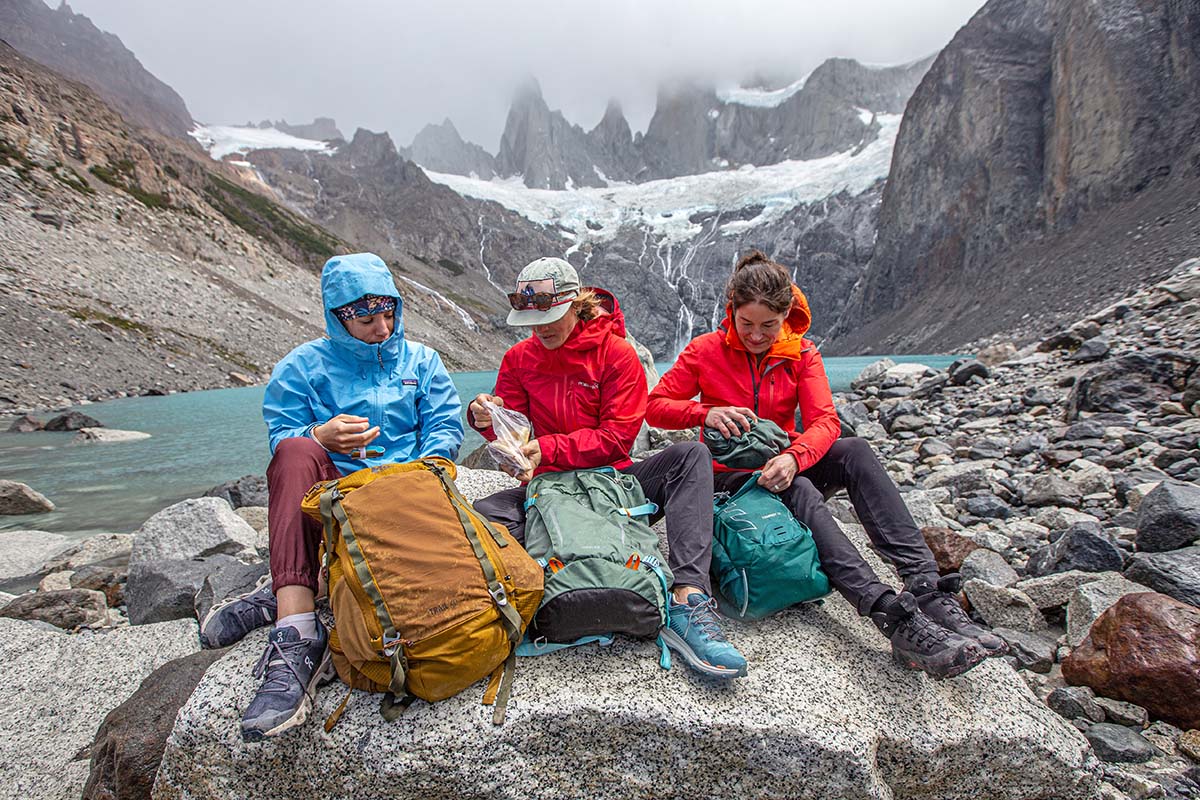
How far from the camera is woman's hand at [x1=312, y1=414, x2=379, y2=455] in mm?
2914

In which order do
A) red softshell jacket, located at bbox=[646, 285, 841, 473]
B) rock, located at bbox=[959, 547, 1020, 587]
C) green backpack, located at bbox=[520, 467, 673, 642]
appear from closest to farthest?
green backpack, located at bbox=[520, 467, 673, 642]
red softshell jacket, located at bbox=[646, 285, 841, 473]
rock, located at bbox=[959, 547, 1020, 587]

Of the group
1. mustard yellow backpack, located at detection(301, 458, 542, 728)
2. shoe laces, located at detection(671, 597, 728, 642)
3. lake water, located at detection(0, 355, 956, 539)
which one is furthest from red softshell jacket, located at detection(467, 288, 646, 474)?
lake water, located at detection(0, 355, 956, 539)

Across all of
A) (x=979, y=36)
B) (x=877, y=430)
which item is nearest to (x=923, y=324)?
(x=979, y=36)

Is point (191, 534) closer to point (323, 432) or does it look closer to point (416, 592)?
point (323, 432)

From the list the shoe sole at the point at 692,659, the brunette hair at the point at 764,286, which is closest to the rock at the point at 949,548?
the brunette hair at the point at 764,286

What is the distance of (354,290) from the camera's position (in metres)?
3.22

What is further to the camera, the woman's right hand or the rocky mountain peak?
the rocky mountain peak

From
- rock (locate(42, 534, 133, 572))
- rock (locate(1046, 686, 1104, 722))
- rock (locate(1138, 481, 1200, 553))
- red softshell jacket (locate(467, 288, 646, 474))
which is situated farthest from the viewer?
rock (locate(42, 534, 133, 572))

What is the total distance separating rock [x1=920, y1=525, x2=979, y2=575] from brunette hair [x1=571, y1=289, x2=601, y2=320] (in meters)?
3.15

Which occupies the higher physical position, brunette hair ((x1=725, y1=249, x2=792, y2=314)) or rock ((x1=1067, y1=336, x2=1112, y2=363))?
brunette hair ((x1=725, y1=249, x2=792, y2=314))

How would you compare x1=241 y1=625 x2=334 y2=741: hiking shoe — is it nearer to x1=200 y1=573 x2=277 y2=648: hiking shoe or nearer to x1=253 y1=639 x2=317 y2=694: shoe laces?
x1=253 y1=639 x2=317 y2=694: shoe laces

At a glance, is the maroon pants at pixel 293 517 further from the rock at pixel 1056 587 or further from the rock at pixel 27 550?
the rock at pixel 27 550

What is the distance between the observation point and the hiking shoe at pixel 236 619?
2.91 meters

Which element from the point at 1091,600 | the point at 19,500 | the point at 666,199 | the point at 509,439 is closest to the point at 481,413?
the point at 509,439
